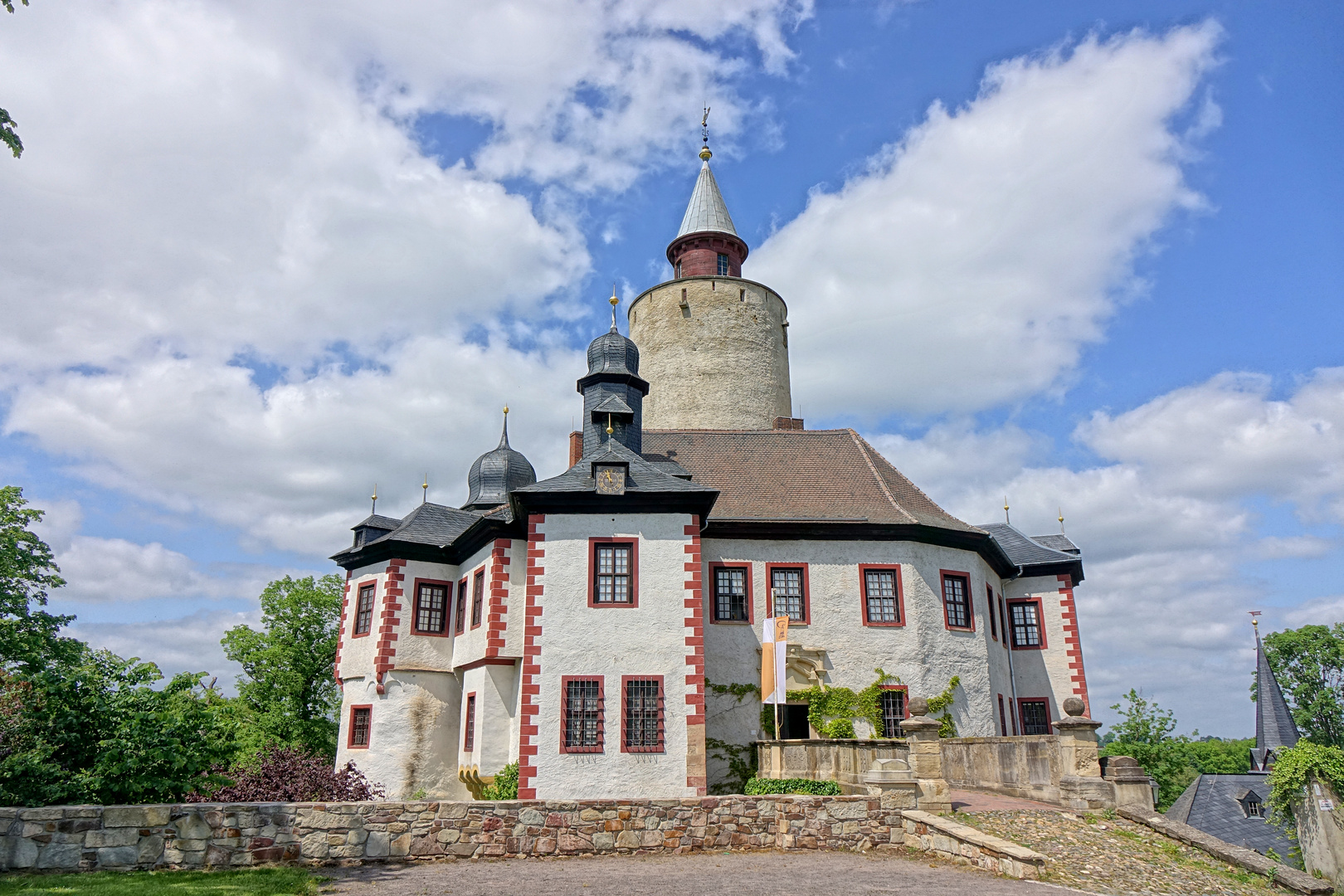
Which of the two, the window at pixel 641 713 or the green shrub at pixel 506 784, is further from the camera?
the green shrub at pixel 506 784

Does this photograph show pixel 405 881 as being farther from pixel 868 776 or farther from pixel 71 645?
pixel 71 645

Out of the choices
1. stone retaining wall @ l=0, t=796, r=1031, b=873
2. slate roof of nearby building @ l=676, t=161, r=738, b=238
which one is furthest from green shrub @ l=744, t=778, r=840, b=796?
slate roof of nearby building @ l=676, t=161, r=738, b=238

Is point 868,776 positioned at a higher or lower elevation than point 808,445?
lower

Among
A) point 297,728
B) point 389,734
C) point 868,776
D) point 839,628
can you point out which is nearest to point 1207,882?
point 868,776

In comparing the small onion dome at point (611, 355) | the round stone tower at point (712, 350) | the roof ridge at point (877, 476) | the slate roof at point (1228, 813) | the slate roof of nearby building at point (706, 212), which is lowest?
the slate roof at point (1228, 813)

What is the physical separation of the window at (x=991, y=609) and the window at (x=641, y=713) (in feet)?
33.0

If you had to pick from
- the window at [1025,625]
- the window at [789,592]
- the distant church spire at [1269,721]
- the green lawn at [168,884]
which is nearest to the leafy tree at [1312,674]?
the distant church spire at [1269,721]

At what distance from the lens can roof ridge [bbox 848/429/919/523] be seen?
2277 centimetres

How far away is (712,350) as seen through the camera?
34.6 metres

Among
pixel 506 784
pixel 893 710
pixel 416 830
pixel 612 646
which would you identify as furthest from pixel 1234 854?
pixel 506 784

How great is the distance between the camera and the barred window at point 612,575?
1883cm

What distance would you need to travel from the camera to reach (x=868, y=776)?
14.8 metres

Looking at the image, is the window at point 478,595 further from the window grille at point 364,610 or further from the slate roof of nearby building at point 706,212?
the slate roof of nearby building at point 706,212

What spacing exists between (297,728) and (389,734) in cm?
1416
